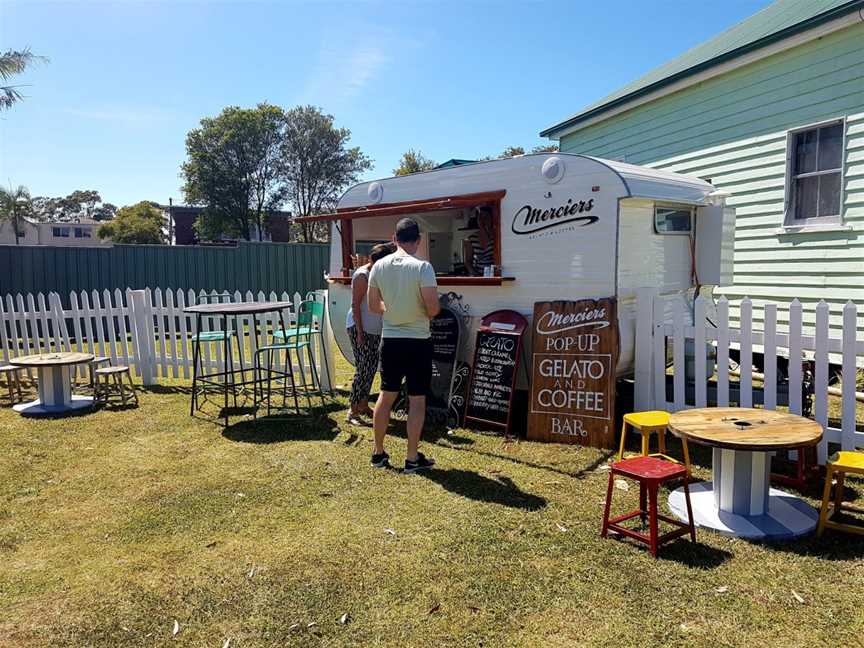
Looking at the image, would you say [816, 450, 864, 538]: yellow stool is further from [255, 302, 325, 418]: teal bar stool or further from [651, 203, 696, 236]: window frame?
[255, 302, 325, 418]: teal bar stool

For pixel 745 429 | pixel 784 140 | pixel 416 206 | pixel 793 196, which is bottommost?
pixel 745 429

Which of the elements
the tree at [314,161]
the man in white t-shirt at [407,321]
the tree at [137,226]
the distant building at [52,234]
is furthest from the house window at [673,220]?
the distant building at [52,234]

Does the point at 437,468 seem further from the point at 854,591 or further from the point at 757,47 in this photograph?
the point at 757,47

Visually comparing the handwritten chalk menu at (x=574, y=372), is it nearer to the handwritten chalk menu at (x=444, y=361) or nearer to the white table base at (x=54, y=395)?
the handwritten chalk menu at (x=444, y=361)

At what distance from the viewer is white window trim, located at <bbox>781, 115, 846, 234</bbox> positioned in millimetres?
7223

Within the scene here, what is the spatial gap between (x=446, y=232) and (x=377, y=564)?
595 centimetres

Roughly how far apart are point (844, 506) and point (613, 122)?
869cm

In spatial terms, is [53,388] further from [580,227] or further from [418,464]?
[580,227]

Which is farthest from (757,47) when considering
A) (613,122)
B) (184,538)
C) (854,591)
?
(184,538)

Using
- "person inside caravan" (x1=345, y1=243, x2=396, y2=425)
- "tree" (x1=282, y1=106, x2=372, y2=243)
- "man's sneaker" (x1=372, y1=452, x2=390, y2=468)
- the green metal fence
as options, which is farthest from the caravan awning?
"tree" (x1=282, y1=106, x2=372, y2=243)

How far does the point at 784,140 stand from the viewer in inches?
310

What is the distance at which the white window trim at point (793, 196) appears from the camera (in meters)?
7.22

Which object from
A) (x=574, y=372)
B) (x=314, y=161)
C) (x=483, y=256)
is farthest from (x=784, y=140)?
(x=314, y=161)

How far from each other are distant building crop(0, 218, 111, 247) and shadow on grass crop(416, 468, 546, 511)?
171ft
